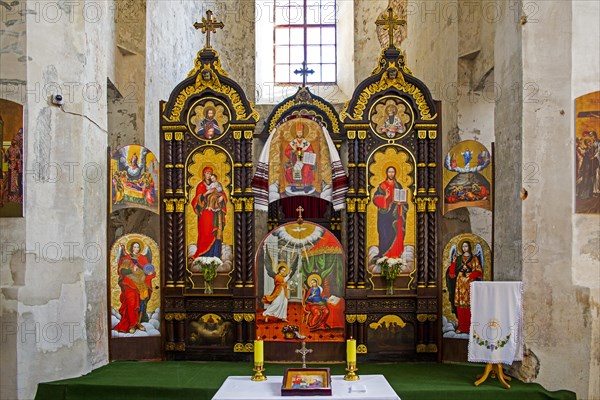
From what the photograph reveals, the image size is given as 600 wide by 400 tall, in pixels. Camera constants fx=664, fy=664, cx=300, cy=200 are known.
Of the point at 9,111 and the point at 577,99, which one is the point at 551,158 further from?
the point at 9,111

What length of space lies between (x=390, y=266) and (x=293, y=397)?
3.36 meters

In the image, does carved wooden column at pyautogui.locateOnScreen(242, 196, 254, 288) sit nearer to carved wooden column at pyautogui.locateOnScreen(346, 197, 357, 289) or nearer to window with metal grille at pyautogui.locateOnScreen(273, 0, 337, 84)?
carved wooden column at pyautogui.locateOnScreen(346, 197, 357, 289)

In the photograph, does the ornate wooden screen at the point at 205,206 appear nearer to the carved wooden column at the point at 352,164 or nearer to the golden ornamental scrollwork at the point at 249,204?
the golden ornamental scrollwork at the point at 249,204

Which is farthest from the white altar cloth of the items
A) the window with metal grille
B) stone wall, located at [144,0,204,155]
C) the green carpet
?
the window with metal grille

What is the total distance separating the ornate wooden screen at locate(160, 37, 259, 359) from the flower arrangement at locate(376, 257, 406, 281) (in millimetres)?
1879

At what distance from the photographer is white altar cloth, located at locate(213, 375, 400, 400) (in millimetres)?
6445

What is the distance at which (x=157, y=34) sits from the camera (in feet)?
42.9

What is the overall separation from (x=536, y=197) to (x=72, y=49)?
6130mm

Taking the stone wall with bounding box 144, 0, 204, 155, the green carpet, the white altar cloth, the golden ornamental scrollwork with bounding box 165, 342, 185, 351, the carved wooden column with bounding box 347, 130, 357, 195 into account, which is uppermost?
the stone wall with bounding box 144, 0, 204, 155

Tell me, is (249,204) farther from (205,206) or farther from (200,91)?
(200,91)

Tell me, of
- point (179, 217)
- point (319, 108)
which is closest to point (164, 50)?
point (319, 108)

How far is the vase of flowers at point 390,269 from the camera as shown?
30.7 ft

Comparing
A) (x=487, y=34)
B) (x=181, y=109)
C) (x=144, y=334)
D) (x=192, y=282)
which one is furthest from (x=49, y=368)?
(x=487, y=34)

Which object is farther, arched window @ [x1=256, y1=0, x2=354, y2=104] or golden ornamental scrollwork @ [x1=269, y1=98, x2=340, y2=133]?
arched window @ [x1=256, y1=0, x2=354, y2=104]
